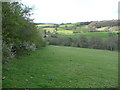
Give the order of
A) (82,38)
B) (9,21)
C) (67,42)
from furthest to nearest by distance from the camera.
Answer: (67,42) → (82,38) → (9,21)

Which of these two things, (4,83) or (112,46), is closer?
(4,83)

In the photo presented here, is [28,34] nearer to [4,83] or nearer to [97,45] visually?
[4,83]

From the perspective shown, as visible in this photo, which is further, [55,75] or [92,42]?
[92,42]

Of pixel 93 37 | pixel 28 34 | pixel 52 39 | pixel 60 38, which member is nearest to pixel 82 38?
pixel 93 37

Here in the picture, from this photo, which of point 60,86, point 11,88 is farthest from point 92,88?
point 11,88

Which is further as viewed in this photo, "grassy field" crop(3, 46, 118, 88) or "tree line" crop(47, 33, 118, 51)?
"tree line" crop(47, 33, 118, 51)

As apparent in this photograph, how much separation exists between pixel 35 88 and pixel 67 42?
61.6 meters

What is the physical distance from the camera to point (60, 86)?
20.4 feet

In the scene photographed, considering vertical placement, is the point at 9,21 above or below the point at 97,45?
above

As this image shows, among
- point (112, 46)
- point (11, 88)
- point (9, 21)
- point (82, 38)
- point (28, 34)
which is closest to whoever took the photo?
point (11, 88)

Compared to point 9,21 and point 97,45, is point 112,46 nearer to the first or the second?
point 97,45

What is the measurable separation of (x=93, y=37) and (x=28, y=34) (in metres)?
46.5

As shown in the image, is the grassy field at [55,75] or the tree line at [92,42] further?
the tree line at [92,42]

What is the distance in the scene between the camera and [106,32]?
2793 inches
